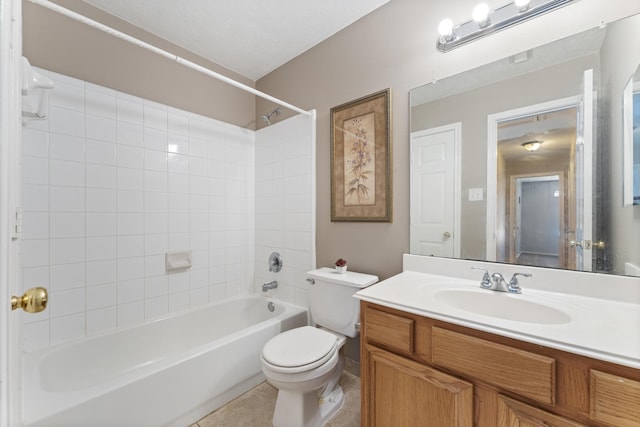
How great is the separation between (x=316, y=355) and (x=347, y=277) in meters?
0.49

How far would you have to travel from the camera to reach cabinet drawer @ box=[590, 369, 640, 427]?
64 centimetres

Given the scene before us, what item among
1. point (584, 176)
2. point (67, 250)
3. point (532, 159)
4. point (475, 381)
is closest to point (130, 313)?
point (67, 250)

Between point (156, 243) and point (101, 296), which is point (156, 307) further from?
point (156, 243)

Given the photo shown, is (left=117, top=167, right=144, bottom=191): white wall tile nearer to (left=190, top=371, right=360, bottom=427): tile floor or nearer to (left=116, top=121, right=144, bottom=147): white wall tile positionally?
(left=116, top=121, right=144, bottom=147): white wall tile

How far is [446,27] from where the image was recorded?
1312 mm

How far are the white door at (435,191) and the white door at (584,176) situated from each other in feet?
1.49

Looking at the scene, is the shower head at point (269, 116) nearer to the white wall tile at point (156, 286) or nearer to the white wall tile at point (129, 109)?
the white wall tile at point (129, 109)

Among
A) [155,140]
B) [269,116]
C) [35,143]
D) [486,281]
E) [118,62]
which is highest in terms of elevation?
[118,62]

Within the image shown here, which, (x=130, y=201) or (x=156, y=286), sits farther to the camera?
(x=156, y=286)

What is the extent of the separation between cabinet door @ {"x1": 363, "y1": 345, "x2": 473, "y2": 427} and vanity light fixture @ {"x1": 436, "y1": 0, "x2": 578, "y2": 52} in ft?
4.82

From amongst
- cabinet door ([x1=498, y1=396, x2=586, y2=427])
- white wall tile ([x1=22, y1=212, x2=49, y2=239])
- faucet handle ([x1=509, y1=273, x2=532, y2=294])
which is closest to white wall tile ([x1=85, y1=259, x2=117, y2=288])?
white wall tile ([x1=22, y1=212, x2=49, y2=239])

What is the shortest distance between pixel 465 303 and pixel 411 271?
1.15 ft

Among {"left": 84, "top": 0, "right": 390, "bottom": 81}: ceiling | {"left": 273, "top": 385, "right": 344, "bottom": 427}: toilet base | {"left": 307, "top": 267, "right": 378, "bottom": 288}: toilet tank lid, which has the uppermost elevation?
{"left": 84, "top": 0, "right": 390, "bottom": 81}: ceiling

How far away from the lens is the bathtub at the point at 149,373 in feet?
3.62
